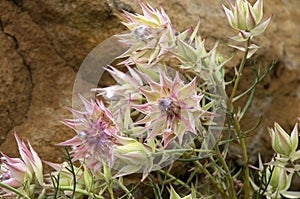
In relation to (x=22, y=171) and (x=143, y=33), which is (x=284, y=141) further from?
(x=22, y=171)

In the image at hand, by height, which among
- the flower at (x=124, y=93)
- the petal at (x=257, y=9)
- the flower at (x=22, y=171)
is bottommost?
the flower at (x=22, y=171)

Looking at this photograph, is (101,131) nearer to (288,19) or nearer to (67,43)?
(67,43)

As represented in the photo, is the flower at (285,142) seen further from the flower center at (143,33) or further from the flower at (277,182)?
the flower center at (143,33)

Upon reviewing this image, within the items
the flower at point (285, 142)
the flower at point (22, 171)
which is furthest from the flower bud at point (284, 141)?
the flower at point (22, 171)

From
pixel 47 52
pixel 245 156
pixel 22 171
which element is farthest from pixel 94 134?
pixel 47 52

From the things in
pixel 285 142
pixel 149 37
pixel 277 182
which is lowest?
pixel 277 182

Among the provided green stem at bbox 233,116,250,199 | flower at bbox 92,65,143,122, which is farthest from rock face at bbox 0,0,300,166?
green stem at bbox 233,116,250,199
